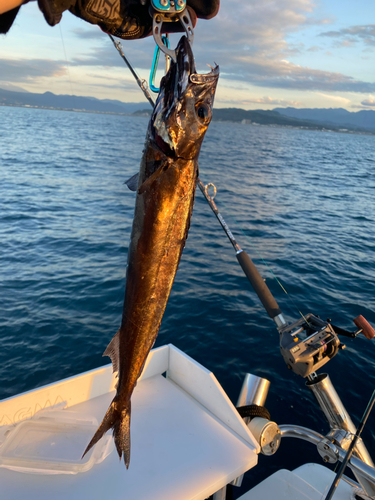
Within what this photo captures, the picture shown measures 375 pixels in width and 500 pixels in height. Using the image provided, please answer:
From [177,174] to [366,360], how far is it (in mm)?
8206

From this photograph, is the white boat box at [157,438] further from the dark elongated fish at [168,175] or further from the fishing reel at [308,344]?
the dark elongated fish at [168,175]

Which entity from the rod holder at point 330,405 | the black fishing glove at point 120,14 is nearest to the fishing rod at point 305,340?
the rod holder at point 330,405

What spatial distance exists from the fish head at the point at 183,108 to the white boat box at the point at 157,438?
2.97 m

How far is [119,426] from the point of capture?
2.82 meters

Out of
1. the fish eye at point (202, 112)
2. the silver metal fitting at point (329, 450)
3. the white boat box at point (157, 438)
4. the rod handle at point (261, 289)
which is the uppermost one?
the fish eye at point (202, 112)

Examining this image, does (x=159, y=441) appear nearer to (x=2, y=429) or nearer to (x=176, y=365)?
(x=176, y=365)

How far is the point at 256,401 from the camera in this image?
407 cm

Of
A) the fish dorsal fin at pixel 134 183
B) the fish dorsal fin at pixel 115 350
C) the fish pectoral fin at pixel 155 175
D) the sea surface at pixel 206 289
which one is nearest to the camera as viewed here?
the fish pectoral fin at pixel 155 175

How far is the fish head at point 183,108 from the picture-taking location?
6.32 ft

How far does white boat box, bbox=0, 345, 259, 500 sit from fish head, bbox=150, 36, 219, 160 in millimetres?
2968

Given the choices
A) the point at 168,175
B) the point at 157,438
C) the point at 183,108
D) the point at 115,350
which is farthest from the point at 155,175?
the point at 157,438

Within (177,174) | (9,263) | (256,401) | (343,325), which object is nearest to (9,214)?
(9,263)

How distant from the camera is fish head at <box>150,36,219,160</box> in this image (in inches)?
75.9

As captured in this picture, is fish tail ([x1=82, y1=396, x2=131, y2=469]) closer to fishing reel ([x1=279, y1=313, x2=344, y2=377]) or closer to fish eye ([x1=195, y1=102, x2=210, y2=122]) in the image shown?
fishing reel ([x1=279, y1=313, x2=344, y2=377])
